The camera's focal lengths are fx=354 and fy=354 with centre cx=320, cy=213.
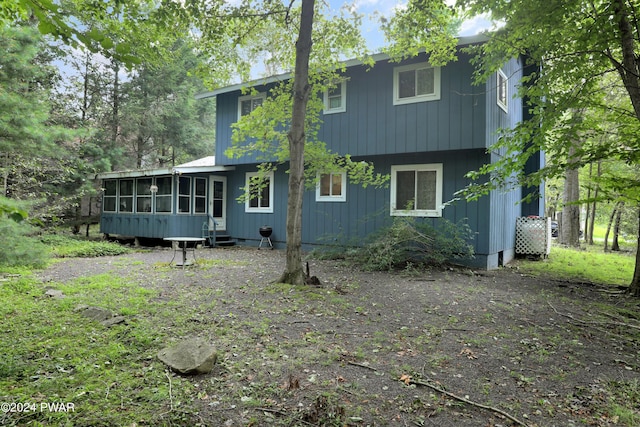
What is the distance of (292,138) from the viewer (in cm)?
653

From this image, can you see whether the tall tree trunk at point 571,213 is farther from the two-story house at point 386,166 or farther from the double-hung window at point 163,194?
the double-hung window at point 163,194

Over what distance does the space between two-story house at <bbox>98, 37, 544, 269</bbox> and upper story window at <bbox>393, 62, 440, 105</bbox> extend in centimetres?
3

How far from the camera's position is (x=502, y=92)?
408 inches

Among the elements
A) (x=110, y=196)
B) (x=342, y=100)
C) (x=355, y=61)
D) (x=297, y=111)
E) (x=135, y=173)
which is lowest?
(x=110, y=196)

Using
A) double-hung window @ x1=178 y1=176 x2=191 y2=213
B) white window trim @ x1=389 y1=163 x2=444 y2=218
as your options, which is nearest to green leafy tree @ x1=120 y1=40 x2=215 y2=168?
double-hung window @ x1=178 y1=176 x2=191 y2=213

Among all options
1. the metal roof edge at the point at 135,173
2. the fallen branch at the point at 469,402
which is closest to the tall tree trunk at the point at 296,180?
the fallen branch at the point at 469,402

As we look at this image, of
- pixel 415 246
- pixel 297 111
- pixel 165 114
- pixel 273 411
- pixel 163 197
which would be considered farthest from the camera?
pixel 165 114

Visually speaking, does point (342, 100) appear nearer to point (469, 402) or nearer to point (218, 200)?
point (218, 200)

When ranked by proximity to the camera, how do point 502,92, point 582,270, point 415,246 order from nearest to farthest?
1. point 415,246
2. point 582,270
3. point 502,92

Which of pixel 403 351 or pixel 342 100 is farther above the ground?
pixel 342 100

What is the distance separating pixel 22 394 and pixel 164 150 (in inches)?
855

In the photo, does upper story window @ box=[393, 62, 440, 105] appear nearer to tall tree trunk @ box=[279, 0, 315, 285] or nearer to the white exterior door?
tall tree trunk @ box=[279, 0, 315, 285]

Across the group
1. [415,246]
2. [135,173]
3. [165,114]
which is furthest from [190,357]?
[165,114]

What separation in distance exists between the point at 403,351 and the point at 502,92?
9.40m
